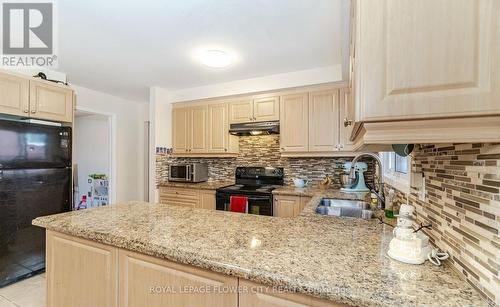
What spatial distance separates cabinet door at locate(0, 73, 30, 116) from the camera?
2.26 meters

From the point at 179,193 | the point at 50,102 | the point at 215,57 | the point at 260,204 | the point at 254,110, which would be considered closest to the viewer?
the point at 215,57

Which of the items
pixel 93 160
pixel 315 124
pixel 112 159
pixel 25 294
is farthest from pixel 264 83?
pixel 93 160

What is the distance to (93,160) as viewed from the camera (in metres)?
4.56

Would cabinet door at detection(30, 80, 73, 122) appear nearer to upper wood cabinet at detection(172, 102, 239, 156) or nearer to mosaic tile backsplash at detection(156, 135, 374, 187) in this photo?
mosaic tile backsplash at detection(156, 135, 374, 187)

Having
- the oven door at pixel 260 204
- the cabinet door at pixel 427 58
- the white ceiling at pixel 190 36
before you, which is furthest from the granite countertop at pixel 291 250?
the white ceiling at pixel 190 36

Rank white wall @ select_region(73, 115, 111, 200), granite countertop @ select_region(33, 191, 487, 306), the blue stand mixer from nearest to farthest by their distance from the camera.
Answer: granite countertop @ select_region(33, 191, 487, 306)
the blue stand mixer
white wall @ select_region(73, 115, 111, 200)

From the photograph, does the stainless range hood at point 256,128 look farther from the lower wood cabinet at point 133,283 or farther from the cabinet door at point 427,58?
the cabinet door at point 427,58

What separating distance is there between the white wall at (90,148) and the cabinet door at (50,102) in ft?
5.17

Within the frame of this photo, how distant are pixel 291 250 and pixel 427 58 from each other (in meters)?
0.75

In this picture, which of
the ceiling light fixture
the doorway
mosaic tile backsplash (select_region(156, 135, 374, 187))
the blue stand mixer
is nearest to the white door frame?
the doorway

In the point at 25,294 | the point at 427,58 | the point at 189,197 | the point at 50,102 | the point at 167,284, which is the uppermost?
the point at 50,102

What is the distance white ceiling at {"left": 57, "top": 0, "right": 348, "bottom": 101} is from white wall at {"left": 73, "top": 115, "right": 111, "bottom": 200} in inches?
57.6

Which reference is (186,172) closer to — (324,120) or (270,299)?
(324,120)

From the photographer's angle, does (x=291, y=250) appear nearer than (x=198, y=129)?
Yes
